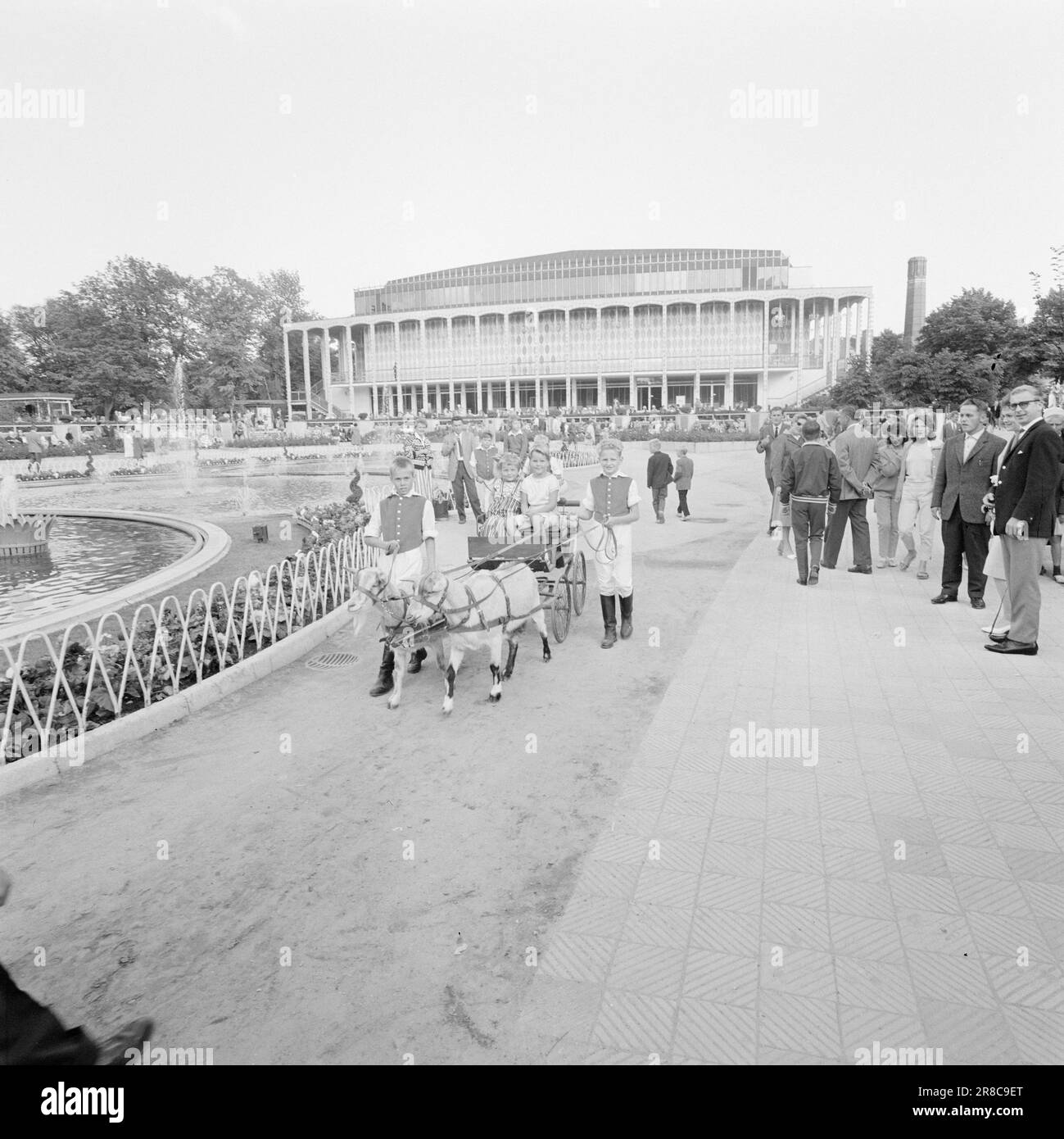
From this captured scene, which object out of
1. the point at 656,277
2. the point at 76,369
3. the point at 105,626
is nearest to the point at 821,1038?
the point at 105,626

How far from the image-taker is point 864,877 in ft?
13.4

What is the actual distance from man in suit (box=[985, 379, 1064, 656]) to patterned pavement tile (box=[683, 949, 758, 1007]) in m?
5.42

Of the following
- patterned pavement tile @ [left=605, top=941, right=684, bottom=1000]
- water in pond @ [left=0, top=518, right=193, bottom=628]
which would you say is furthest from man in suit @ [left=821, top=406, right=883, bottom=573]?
water in pond @ [left=0, top=518, right=193, bottom=628]

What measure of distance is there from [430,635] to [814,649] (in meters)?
3.80

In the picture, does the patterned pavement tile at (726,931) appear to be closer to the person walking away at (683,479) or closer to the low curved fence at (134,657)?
the low curved fence at (134,657)

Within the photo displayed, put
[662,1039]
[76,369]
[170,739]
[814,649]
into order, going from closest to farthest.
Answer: [662,1039]
[170,739]
[814,649]
[76,369]

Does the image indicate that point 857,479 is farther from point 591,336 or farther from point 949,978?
point 591,336

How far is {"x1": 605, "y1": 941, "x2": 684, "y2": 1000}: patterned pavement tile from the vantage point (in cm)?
332

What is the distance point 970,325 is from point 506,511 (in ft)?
104

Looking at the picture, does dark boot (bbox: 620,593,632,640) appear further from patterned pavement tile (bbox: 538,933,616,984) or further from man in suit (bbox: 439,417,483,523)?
man in suit (bbox: 439,417,483,523)

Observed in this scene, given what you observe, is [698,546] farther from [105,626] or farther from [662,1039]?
[662,1039]

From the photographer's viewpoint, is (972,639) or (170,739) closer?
(170,739)
